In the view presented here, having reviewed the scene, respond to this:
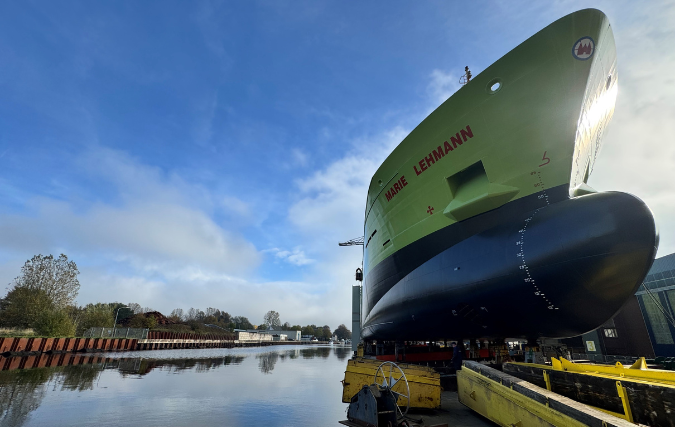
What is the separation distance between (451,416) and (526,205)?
5043mm

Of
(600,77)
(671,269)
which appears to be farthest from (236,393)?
(671,269)

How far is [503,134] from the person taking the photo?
7.89 meters

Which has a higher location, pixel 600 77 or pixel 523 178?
pixel 600 77

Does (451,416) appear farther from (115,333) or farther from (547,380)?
(115,333)

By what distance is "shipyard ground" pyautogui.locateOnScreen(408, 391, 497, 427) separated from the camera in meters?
5.22

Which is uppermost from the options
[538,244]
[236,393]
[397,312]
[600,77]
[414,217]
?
[600,77]

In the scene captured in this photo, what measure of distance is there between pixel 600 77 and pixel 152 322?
6631 centimetres

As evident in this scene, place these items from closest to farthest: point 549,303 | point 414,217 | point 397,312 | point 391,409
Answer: point 391,409 < point 549,303 < point 414,217 < point 397,312

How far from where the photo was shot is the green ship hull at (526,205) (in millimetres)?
6312

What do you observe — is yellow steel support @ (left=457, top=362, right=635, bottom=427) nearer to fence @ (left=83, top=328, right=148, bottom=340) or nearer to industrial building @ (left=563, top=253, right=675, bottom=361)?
industrial building @ (left=563, top=253, right=675, bottom=361)

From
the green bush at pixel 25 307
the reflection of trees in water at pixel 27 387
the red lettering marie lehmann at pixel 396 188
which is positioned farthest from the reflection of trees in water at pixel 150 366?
the green bush at pixel 25 307

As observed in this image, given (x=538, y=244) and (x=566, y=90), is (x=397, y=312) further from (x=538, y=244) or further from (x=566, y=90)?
(x=566, y=90)

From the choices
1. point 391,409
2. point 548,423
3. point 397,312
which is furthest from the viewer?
point 397,312

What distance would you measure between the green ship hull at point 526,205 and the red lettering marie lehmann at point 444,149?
0.09 ft
